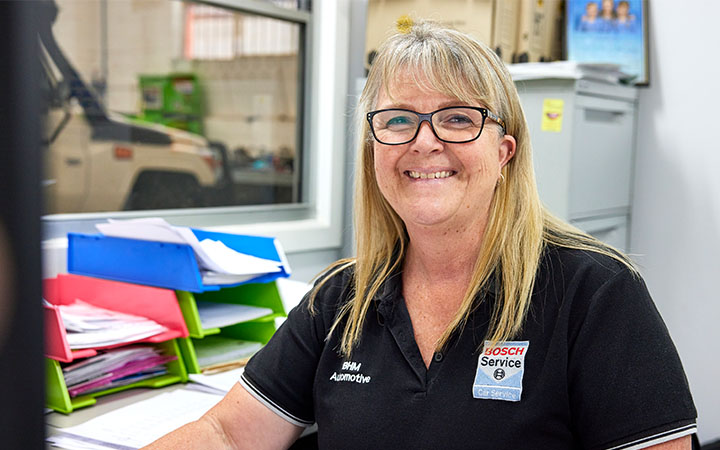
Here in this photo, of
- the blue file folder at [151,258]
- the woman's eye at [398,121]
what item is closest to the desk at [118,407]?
the blue file folder at [151,258]

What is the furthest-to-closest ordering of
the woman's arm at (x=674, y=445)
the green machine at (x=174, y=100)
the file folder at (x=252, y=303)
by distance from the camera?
the green machine at (x=174, y=100) → the file folder at (x=252, y=303) → the woman's arm at (x=674, y=445)

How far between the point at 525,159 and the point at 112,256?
1039 mm

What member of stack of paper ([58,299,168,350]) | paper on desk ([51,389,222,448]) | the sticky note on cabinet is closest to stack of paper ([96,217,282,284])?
stack of paper ([58,299,168,350])

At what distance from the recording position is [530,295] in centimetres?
118

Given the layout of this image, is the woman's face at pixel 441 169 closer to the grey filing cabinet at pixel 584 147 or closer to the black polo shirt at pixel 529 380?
the black polo shirt at pixel 529 380

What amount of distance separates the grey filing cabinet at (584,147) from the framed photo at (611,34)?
0.10 m

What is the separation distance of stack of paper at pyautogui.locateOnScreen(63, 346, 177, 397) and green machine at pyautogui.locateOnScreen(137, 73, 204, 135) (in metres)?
1.32

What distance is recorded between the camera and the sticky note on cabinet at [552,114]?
207 cm

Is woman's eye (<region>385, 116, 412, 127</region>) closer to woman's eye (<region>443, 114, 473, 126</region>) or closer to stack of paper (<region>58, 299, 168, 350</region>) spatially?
woman's eye (<region>443, 114, 473, 126</region>)

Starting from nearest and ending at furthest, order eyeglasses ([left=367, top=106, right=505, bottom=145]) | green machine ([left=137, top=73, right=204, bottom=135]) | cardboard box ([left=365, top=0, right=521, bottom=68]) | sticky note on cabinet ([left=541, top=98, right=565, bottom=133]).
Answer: eyeglasses ([left=367, top=106, right=505, bottom=145]) → sticky note on cabinet ([left=541, top=98, right=565, bottom=133]) → cardboard box ([left=365, top=0, right=521, bottom=68]) → green machine ([left=137, top=73, right=204, bottom=135])

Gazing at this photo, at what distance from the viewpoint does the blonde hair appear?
1.21 meters

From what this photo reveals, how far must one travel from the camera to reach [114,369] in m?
1.57

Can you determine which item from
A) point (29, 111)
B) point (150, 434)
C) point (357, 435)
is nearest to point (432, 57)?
point (357, 435)

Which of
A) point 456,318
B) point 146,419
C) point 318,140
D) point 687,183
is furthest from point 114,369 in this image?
point 687,183
